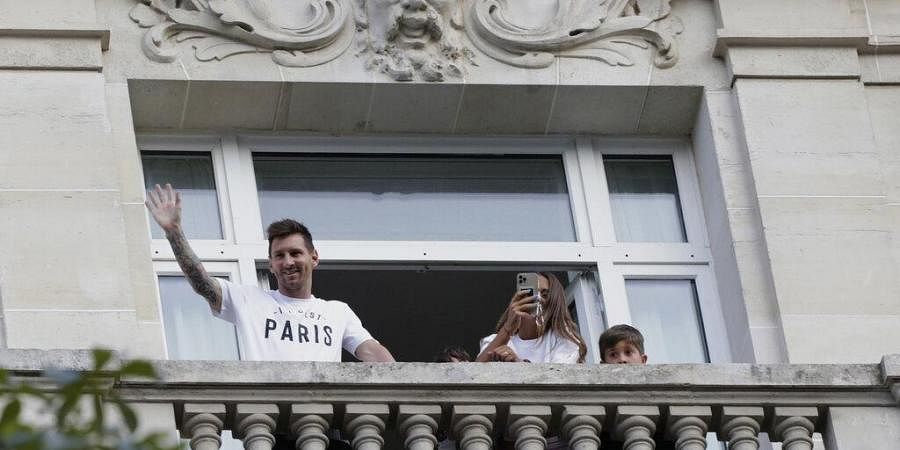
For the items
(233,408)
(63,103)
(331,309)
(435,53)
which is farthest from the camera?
(435,53)

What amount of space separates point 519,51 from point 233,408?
3943 millimetres

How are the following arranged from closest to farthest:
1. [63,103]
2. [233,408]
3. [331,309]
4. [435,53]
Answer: [233,408] < [331,309] < [63,103] < [435,53]

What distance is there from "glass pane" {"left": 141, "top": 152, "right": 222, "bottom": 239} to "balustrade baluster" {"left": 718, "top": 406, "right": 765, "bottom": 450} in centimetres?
378

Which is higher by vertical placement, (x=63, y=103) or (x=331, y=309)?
(x=63, y=103)

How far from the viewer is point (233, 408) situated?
9.03 metres

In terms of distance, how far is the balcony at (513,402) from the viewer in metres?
9.03

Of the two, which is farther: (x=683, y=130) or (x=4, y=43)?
(x=683, y=130)

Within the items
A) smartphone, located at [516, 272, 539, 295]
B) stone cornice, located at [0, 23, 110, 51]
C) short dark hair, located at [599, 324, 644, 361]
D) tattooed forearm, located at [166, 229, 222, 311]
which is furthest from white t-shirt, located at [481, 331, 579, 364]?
stone cornice, located at [0, 23, 110, 51]

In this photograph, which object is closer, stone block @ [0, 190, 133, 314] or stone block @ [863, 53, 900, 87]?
stone block @ [0, 190, 133, 314]

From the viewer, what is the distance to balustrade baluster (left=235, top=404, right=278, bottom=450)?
29.5 feet

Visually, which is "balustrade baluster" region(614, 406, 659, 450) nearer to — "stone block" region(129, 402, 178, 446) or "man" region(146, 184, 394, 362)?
"man" region(146, 184, 394, 362)

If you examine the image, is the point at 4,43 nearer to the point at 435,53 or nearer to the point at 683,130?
the point at 435,53

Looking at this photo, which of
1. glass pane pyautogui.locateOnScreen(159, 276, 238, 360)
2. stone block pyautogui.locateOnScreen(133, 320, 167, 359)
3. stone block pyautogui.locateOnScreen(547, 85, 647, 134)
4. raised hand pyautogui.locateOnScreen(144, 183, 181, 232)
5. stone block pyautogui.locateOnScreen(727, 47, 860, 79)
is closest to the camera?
raised hand pyautogui.locateOnScreen(144, 183, 181, 232)

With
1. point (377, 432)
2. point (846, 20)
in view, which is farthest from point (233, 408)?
point (846, 20)
